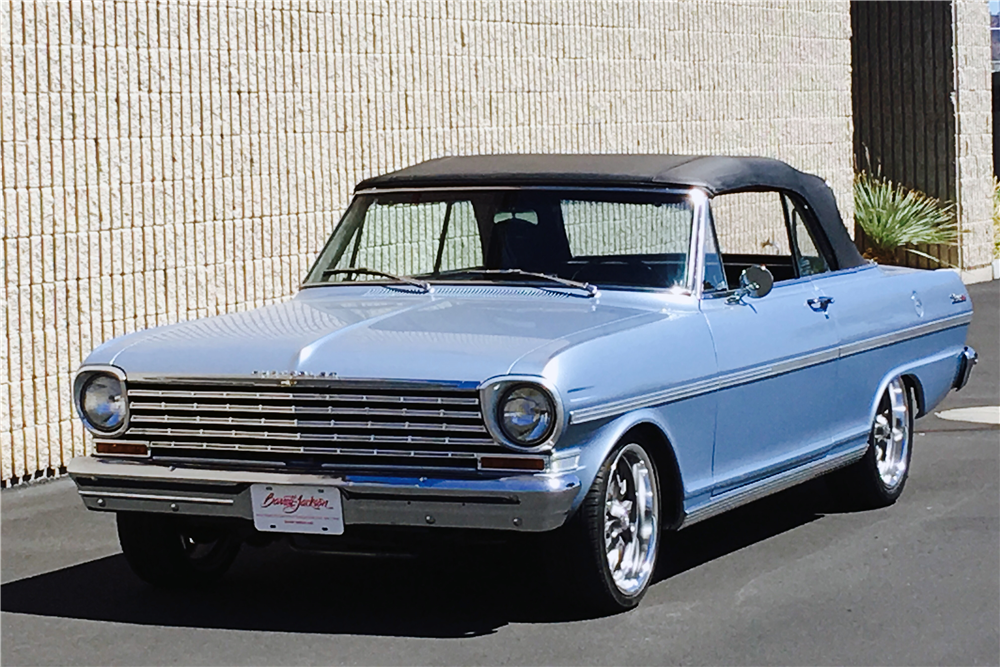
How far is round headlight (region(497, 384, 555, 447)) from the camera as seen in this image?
578 centimetres

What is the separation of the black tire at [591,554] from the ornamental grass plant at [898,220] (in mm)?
14367

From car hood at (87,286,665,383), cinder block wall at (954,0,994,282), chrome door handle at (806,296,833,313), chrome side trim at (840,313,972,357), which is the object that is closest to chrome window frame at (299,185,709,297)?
car hood at (87,286,665,383)

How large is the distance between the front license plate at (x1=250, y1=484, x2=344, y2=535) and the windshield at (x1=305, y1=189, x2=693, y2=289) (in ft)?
5.26

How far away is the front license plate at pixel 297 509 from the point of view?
592cm

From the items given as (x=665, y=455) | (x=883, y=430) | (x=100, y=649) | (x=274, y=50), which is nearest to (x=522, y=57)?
(x=274, y=50)

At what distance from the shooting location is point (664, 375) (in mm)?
6441

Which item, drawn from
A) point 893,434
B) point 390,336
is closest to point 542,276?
point 390,336

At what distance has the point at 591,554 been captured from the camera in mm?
6051

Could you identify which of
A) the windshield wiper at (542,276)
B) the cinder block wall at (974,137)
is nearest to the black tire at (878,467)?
the windshield wiper at (542,276)

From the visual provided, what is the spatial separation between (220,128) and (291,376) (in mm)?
4848

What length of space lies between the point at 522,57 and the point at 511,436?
26.3 feet

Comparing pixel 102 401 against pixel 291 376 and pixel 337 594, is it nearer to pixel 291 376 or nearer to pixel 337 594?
pixel 291 376

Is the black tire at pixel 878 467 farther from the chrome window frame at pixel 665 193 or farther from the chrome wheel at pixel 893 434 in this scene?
the chrome window frame at pixel 665 193

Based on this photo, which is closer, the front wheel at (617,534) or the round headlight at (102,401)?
the front wheel at (617,534)
